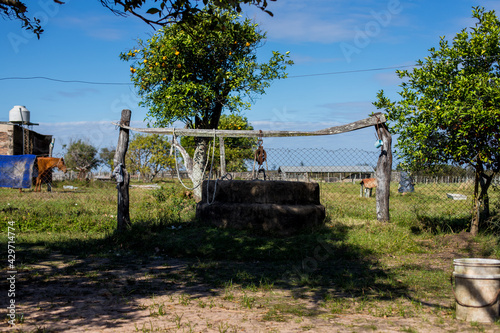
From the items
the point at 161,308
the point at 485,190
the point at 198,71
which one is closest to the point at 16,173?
the point at 198,71

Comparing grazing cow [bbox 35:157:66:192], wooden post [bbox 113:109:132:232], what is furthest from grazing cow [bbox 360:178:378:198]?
grazing cow [bbox 35:157:66:192]

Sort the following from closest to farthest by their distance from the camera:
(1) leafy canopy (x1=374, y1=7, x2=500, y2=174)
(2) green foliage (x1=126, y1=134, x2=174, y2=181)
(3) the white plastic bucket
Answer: (3) the white plastic bucket → (1) leafy canopy (x1=374, y1=7, x2=500, y2=174) → (2) green foliage (x1=126, y1=134, x2=174, y2=181)

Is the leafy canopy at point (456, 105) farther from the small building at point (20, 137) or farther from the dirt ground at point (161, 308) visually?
the small building at point (20, 137)

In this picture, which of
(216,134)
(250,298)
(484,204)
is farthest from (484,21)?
(250,298)

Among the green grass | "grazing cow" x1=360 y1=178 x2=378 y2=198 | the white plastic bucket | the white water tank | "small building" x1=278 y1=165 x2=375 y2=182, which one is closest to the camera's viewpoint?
the white plastic bucket

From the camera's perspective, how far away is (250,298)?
5355mm

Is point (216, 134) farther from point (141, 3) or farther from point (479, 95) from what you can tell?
point (479, 95)

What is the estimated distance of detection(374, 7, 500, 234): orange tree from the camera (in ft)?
27.1

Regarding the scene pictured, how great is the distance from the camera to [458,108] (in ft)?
26.8

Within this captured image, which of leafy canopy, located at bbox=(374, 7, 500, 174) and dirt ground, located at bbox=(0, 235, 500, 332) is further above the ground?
leafy canopy, located at bbox=(374, 7, 500, 174)

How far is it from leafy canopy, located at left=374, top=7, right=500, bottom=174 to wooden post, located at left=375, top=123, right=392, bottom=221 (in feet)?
0.92

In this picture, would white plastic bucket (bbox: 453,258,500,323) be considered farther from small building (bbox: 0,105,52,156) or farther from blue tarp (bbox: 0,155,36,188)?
small building (bbox: 0,105,52,156)

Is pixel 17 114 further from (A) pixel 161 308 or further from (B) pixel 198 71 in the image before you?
(A) pixel 161 308

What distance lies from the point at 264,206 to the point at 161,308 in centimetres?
480
